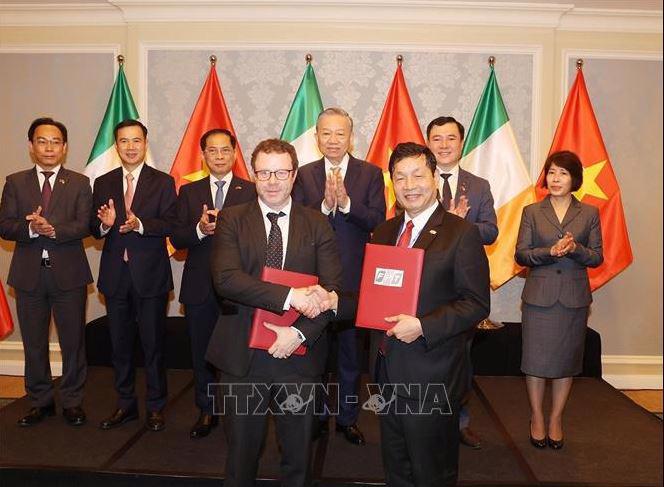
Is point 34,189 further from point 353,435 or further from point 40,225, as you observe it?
point 353,435

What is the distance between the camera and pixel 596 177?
4.83 metres

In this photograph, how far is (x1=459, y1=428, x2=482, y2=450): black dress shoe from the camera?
335 centimetres

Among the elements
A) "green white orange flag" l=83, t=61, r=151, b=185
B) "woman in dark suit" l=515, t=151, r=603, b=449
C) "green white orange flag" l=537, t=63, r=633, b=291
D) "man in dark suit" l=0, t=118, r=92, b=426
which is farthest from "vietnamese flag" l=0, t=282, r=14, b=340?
"green white orange flag" l=537, t=63, r=633, b=291

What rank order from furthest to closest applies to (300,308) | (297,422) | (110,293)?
1. (110,293)
2. (297,422)
3. (300,308)

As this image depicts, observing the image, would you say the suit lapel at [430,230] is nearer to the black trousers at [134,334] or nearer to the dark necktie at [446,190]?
the dark necktie at [446,190]

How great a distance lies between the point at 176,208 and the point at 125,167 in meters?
0.39

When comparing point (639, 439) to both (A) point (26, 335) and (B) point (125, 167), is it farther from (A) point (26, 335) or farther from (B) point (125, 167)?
(A) point (26, 335)

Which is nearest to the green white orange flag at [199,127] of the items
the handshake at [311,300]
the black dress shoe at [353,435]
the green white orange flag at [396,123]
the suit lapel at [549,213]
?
the green white orange flag at [396,123]

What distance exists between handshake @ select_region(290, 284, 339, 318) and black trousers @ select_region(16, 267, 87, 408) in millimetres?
1943

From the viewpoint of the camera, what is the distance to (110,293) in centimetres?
344

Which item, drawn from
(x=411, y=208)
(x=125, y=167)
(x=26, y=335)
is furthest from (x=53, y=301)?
(x=411, y=208)

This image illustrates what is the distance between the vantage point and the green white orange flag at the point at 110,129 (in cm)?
483

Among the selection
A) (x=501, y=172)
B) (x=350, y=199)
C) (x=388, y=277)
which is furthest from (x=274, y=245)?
(x=501, y=172)

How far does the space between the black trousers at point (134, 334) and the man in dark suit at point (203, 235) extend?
218 mm
